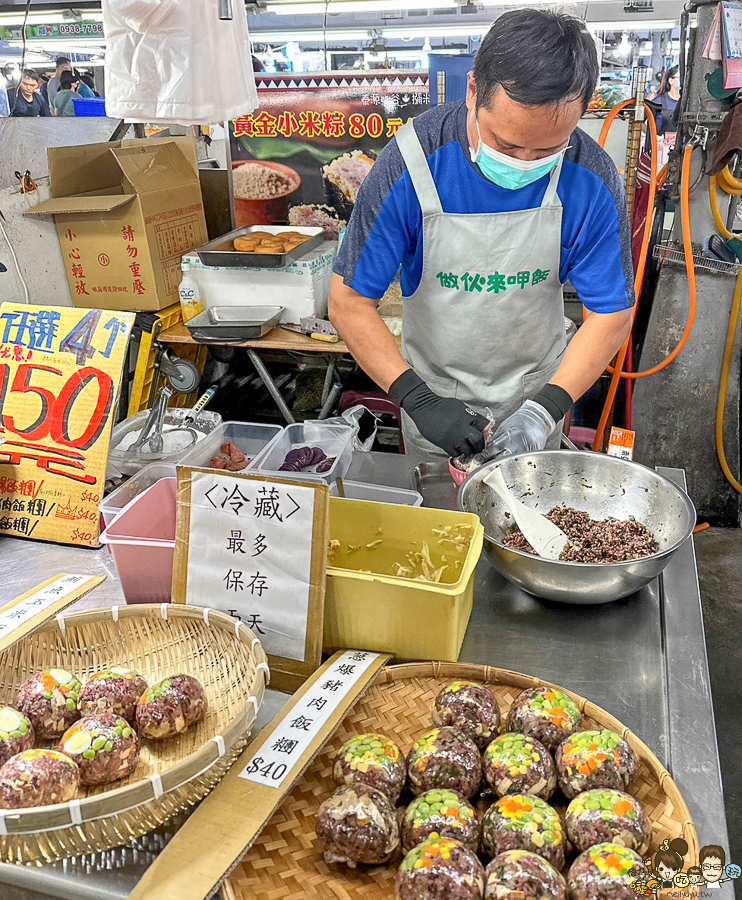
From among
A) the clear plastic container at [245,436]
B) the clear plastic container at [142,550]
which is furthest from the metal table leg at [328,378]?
the clear plastic container at [142,550]

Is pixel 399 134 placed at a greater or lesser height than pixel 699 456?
greater

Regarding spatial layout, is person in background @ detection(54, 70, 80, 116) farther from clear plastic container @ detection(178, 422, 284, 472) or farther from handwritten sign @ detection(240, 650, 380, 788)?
handwritten sign @ detection(240, 650, 380, 788)

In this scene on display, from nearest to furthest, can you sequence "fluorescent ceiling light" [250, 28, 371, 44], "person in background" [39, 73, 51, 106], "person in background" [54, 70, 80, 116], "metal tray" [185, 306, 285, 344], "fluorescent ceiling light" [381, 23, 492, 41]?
"metal tray" [185, 306, 285, 344] < "person in background" [54, 70, 80, 116] < "person in background" [39, 73, 51, 106] < "fluorescent ceiling light" [381, 23, 492, 41] < "fluorescent ceiling light" [250, 28, 371, 44]

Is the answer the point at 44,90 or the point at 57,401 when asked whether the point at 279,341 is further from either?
the point at 44,90

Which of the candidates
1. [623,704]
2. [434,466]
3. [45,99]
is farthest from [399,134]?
[45,99]

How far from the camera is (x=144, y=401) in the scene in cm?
332

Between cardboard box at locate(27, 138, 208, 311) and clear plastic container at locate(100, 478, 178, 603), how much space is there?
203cm

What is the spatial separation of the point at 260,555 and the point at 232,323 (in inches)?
89.2

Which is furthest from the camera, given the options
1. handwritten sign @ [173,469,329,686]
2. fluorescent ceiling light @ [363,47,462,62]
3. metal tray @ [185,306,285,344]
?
fluorescent ceiling light @ [363,47,462,62]

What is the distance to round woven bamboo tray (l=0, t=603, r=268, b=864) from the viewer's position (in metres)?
0.89

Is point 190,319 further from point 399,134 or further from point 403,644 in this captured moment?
point 403,644

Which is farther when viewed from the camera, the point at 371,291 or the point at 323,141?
the point at 323,141

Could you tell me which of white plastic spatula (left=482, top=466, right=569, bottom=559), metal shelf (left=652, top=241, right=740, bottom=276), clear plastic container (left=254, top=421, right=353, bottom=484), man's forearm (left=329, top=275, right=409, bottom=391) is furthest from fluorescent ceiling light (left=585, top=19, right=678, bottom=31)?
white plastic spatula (left=482, top=466, right=569, bottom=559)

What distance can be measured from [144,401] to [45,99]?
7.04 meters
